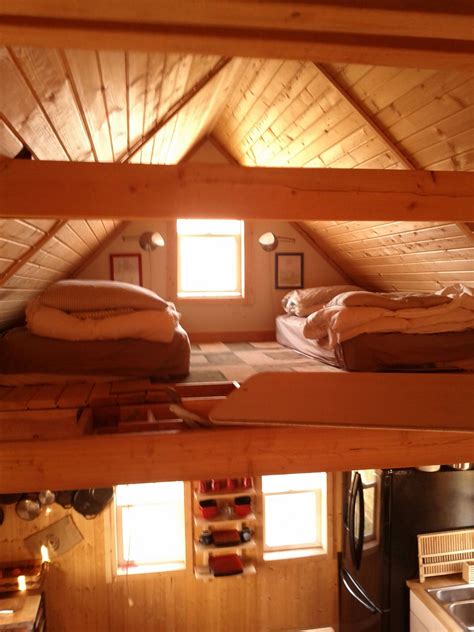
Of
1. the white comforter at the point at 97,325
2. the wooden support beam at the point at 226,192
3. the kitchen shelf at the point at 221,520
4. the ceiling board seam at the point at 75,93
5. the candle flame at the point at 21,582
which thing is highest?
the ceiling board seam at the point at 75,93

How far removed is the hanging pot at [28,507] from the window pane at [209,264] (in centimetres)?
213

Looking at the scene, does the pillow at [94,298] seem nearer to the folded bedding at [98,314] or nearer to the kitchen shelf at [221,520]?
the folded bedding at [98,314]

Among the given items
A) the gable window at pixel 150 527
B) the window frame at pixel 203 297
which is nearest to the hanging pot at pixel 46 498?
the gable window at pixel 150 527

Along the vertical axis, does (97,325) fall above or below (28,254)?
below

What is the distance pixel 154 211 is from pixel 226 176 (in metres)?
0.19

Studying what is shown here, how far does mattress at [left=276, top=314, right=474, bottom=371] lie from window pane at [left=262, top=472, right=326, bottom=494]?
1842 millimetres

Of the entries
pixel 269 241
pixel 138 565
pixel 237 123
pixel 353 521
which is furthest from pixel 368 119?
pixel 138 565

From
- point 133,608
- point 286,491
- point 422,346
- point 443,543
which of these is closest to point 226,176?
point 422,346

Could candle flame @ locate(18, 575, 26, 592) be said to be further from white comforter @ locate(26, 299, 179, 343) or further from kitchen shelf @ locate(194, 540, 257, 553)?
white comforter @ locate(26, 299, 179, 343)

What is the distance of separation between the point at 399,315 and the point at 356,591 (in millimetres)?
2284

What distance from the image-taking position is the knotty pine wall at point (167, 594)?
11.7 ft

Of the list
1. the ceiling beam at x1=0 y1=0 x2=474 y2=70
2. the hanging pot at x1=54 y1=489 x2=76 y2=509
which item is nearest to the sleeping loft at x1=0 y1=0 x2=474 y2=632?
the ceiling beam at x1=0 y1=0 x2=474 y2=70

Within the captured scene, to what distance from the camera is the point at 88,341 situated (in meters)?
2.31

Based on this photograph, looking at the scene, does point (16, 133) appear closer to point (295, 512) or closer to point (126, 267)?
point (126, 267)
